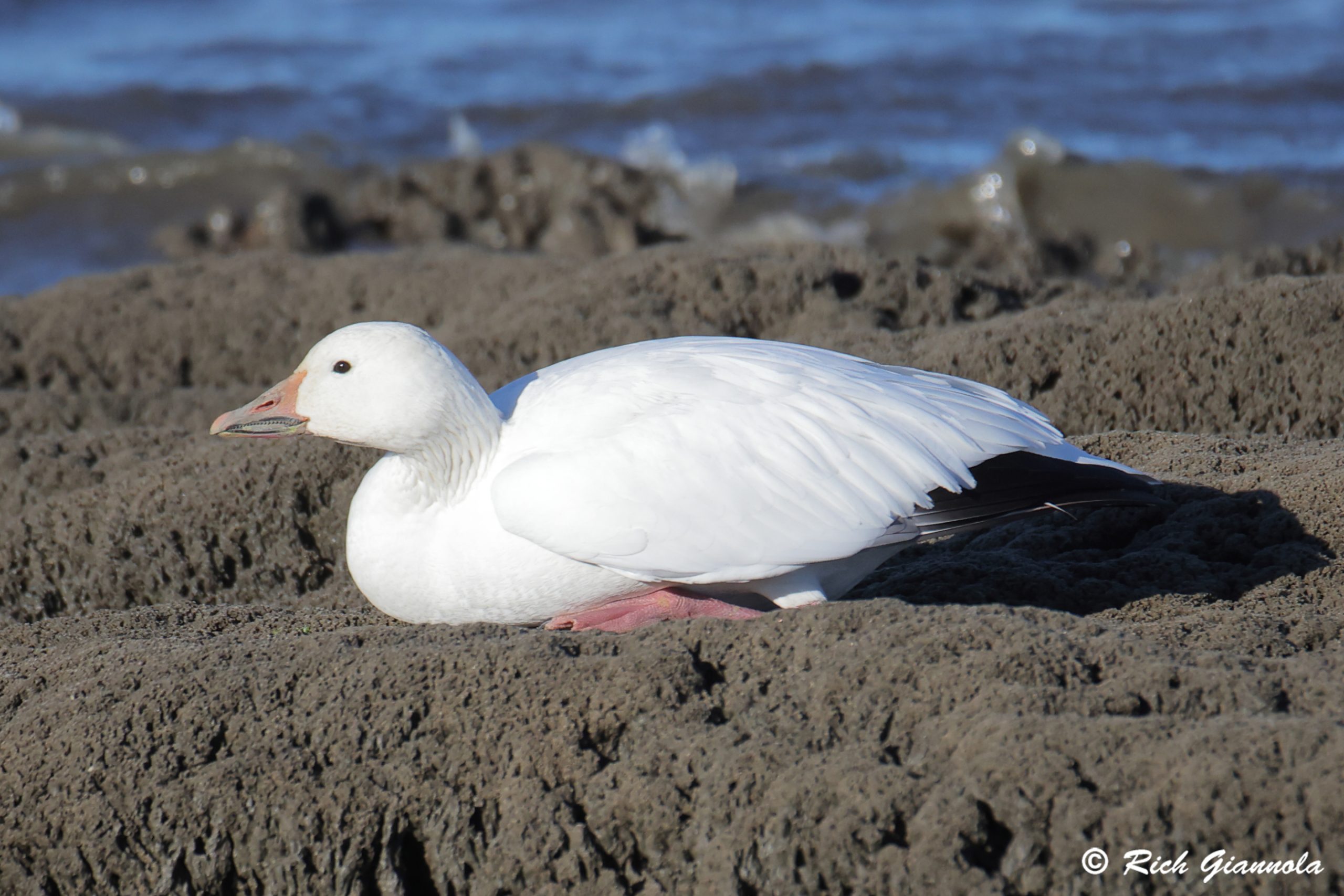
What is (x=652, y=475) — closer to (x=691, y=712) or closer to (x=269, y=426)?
(x=691, y=712)

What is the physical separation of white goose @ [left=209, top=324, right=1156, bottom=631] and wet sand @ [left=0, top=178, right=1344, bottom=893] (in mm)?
239

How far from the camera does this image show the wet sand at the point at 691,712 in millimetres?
2240

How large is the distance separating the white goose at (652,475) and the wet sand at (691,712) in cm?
24

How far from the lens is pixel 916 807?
228 cm

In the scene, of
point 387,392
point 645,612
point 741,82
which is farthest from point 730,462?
point 741,82

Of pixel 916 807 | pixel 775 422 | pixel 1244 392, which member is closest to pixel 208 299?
pixel 775 422

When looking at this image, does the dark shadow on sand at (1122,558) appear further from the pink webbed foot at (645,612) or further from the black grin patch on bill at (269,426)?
the black grin patch on bill at (269,426)

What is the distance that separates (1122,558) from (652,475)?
130cm

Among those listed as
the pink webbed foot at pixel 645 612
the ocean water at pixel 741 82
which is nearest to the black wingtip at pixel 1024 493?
the pink webbed foot at pixel 645 612

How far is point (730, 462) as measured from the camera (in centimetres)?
307

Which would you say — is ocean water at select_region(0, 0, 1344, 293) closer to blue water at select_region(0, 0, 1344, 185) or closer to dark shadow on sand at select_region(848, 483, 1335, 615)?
blue water at select_region(0, 0, 1344, 185)

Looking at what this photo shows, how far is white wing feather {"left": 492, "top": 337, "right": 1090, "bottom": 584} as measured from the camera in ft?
9.86

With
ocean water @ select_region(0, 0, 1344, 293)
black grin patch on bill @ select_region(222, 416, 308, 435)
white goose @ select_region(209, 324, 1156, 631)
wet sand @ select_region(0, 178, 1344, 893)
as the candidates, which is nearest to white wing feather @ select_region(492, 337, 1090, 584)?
white goose @ select_region(209, 324, 1156, 631)

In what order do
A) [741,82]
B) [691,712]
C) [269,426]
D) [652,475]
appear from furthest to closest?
[741,82]
[269,426]
[652,475]
[691,712]
